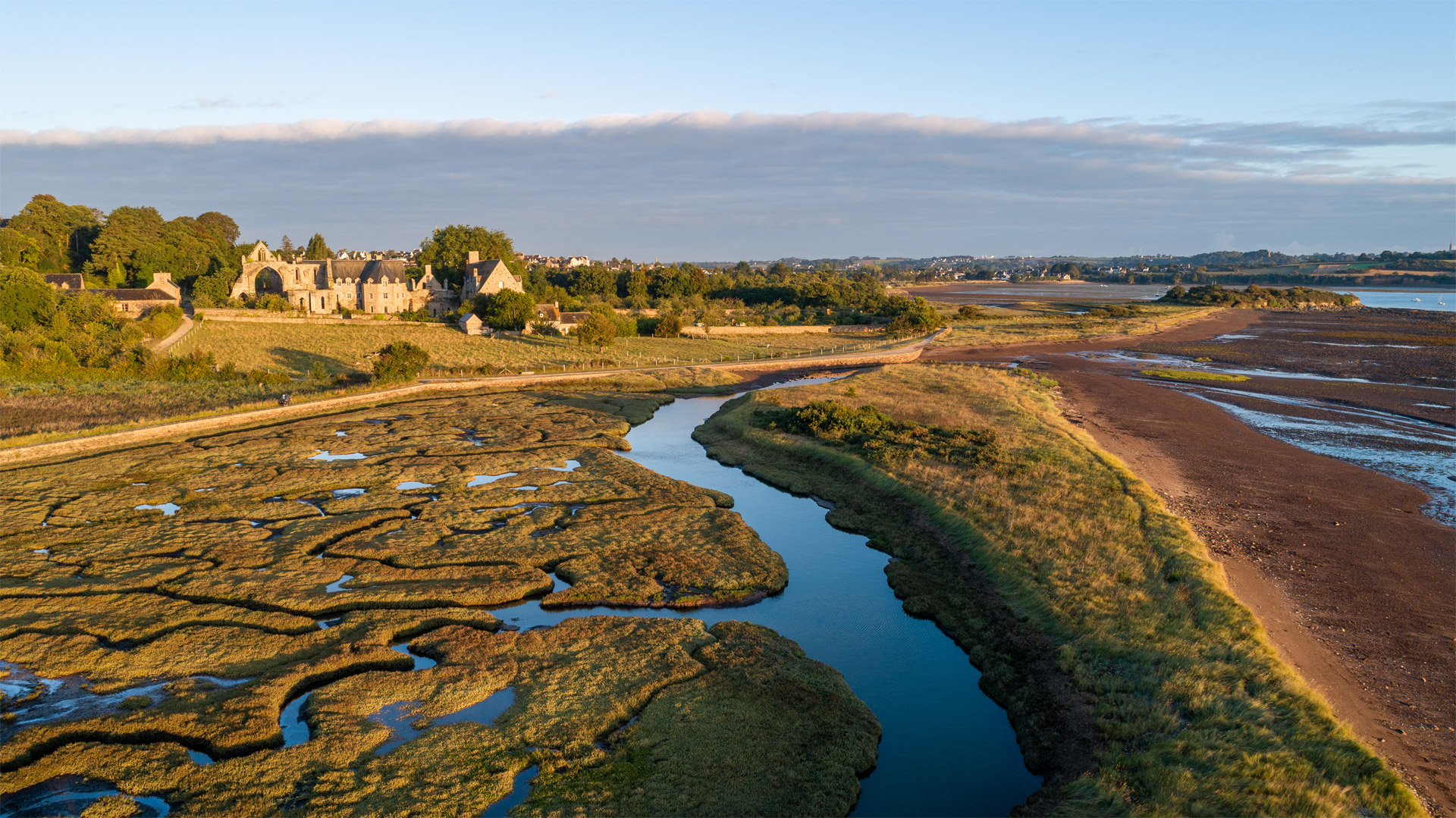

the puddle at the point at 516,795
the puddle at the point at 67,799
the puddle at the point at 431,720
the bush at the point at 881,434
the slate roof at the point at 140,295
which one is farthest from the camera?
the slate roof at the point at 140,295

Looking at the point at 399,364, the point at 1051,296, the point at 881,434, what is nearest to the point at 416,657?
the point at 881,434

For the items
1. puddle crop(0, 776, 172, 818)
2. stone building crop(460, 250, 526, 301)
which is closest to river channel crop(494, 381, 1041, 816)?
puddle crop(0, 776, 172, 818)

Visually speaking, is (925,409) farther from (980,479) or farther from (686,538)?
(686,538)

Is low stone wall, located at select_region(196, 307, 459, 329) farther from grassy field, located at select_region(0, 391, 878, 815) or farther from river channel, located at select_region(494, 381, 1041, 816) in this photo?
river channel, located at select_region(494, 381, 1041, 816)

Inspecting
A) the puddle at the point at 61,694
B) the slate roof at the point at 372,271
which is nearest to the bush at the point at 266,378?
the slate roof at the point at 372,271

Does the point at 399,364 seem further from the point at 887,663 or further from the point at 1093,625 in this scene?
the point at 1093,625

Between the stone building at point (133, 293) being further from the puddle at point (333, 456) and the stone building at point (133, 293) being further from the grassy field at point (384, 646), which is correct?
the grassy field at point (384, 646)
